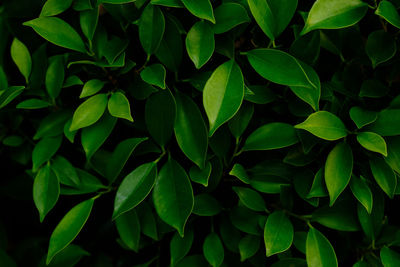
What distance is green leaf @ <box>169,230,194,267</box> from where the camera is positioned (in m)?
0.79

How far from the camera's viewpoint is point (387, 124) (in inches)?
27.2

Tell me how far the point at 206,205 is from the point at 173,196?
108 millimetres

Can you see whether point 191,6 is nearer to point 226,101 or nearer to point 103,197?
point 226,101

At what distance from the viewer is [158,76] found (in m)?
0.68

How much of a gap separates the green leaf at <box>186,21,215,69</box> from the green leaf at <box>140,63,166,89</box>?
58mm

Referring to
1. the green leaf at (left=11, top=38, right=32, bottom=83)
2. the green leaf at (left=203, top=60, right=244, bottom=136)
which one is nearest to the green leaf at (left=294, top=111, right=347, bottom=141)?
the green leaf at (left=203, top=60, right=244, bottom=136)

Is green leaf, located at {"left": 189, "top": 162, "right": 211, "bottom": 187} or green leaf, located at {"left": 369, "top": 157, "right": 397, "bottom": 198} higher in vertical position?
green leaf, located at {"left": 189, "top": 162, "right": 211, "bottom": 187}

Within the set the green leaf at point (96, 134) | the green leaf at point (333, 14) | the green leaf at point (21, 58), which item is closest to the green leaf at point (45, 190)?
the green leaf at point (96, 134)

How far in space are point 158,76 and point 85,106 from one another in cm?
15

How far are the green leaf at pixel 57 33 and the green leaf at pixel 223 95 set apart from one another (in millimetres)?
271

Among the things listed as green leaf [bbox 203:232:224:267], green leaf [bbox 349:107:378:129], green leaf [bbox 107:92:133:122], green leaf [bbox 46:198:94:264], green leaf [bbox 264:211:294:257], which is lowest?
green leaf [bbox 203:232:224:267]

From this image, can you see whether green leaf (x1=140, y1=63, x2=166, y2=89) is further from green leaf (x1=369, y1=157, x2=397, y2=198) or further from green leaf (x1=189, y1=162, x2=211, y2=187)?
green leaf (x1=369, y1=157, x2=397, y2=198)

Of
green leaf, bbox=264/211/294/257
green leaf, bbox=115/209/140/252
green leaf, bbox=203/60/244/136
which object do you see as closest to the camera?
green leaf, bbox=203/60/244/136

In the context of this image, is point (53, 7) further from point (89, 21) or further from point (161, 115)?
point (161, 115)
